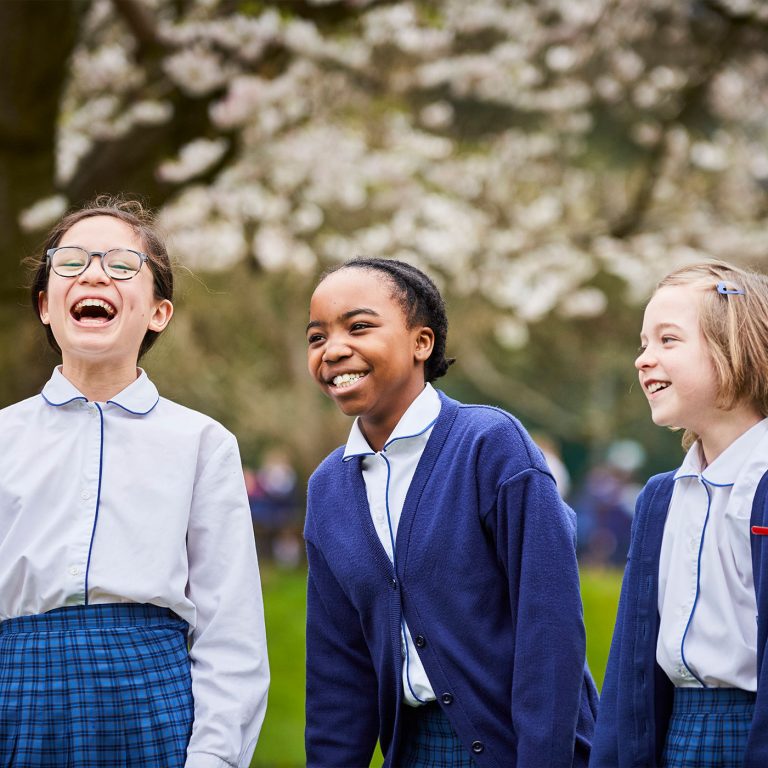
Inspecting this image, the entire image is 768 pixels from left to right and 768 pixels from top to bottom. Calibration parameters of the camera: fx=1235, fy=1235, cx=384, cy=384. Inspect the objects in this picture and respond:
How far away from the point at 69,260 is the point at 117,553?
622mm

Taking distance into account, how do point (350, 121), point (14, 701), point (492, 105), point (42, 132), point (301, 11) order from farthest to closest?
point (492, 105)
point (350, 121)
point (301, 11)
point (42, 132)
point (14, 701)

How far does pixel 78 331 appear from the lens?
8.23ft

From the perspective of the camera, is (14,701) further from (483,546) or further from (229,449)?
(483,546)

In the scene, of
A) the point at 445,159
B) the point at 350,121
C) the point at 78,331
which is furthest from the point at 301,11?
the point at 78,331

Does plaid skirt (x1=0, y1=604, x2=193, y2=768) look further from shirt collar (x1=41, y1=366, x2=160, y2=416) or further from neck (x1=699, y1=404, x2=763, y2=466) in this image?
neck (x1=699, y1=404, x2=763, y2=466)

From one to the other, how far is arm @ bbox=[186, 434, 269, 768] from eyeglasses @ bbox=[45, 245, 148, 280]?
41cm

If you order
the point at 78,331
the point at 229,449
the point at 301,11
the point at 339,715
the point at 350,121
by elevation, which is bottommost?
the point at 339,715

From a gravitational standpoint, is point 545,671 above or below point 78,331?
below

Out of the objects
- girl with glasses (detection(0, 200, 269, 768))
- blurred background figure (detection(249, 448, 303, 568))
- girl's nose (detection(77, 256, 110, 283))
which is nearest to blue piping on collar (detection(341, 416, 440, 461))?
girl with glasses (detection(0, 200, 269, 768))

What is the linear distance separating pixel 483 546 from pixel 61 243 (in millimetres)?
1094

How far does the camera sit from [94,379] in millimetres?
2570

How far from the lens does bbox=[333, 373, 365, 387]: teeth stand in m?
2.67

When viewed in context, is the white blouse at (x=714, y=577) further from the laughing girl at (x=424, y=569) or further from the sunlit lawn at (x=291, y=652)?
the sunlit lawn at (x=291, y=652)

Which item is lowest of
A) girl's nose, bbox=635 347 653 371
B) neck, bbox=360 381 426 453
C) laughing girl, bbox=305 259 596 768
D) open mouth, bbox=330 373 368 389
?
laughing girl, bbox=305 259 596 768
